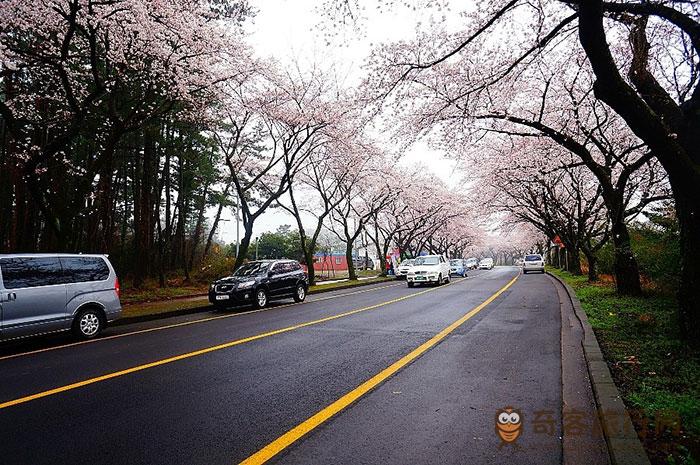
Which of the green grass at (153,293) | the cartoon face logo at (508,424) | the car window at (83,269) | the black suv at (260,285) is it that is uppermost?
the car window at (83,269)

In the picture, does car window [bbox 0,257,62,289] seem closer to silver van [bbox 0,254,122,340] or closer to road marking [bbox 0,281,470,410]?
silver van [bbox 0,254,122,340]

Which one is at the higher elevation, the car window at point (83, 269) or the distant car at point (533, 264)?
the car window at point (83, 269)

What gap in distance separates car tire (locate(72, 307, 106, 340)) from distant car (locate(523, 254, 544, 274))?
3808 cm

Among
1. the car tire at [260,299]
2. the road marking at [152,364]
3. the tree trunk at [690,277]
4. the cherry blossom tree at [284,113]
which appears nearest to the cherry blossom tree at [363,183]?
the cherry blossom tree at [284,113]

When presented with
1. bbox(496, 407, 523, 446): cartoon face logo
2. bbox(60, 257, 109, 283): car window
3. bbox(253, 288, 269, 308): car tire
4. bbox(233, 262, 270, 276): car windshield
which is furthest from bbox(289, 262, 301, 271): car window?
bbox(496, 407, 523, 446): cartoon face logo

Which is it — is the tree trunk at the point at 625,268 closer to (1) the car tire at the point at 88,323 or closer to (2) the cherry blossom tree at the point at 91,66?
(1) the car tire at the point at 88,323

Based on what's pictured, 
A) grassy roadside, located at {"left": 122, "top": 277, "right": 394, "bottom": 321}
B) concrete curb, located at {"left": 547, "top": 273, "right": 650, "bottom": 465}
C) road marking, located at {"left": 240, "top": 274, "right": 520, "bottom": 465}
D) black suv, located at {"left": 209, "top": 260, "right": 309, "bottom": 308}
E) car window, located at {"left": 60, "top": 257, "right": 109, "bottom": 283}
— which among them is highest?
car window, located at {"left": 60, "top": 257, "right": 109, "bottom": 283}

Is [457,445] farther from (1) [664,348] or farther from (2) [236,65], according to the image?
(2) [236,65]

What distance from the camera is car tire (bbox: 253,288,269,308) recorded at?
14.2m

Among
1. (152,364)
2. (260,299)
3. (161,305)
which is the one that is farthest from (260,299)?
(152,364)

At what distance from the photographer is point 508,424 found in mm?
3910

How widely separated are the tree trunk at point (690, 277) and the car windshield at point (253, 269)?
39.7 feet

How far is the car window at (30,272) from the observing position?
7.76 meters

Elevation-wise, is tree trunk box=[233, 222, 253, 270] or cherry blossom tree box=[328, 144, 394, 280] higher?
cherry blossom tree box=[328, 144, 394, 280]
